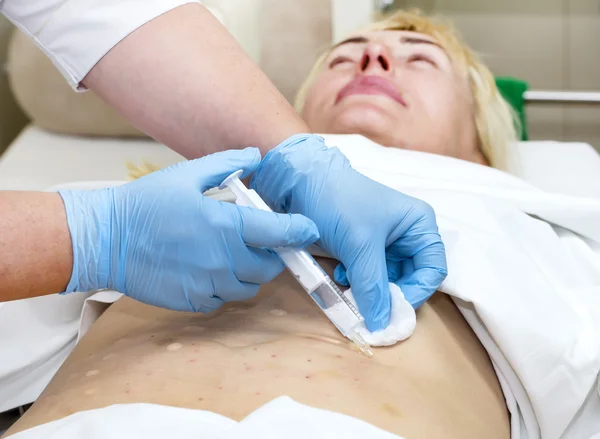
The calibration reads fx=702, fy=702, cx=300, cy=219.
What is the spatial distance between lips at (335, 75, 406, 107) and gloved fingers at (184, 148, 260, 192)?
0.58 meters

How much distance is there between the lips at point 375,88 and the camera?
150 cm

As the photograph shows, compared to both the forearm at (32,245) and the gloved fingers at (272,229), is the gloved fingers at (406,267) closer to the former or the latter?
the gloved fingers at (272,229)

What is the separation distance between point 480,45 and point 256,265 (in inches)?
80.2

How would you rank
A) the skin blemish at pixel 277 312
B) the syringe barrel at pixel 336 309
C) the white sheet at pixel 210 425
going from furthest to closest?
the skin blemish at pixel 277 312 < the syringe barrel at pixel 336 309 < the white sheet at pixel 210 425

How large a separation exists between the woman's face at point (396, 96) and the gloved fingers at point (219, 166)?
0.54 metres

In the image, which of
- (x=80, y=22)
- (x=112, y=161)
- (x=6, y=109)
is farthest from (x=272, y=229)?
(x=6, y=109)

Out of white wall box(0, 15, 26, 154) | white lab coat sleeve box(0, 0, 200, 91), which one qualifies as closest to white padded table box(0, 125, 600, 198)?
white wall box(0, 15, 26, 154)

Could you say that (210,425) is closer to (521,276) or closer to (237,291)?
(237,291)

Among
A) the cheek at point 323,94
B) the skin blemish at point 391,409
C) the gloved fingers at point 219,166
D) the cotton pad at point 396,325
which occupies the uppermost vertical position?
the gloved fingers at point 219,166

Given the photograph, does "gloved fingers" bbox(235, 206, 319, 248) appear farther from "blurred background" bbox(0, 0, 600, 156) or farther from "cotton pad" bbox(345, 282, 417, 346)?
"blurred background" bbox(0, 0, 600, 156)

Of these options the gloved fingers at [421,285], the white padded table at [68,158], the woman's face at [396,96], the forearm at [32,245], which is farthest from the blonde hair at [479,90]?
the forearm at [32,245]

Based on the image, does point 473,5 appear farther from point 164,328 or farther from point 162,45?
point 164,328

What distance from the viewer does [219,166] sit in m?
0.94

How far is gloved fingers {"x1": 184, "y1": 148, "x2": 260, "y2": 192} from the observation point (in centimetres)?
93
